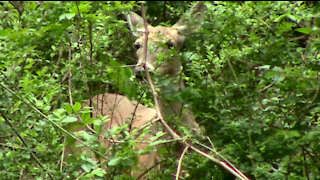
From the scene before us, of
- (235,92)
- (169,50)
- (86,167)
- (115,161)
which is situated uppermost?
(169,50)

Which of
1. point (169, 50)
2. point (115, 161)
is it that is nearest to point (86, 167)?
point (115, 161)

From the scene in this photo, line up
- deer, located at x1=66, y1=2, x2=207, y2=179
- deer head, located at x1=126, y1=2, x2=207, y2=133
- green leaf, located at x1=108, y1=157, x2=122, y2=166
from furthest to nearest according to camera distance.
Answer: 1. deer head, located at x1=126, y1=2, x2=207, y2=133
2. deer, located at x1=66, y1=2, x2=207, y2=179
3. green leaf, located at x1=108, y1=157, x2=122, y2=166

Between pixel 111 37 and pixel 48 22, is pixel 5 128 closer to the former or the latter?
pixel 48 22

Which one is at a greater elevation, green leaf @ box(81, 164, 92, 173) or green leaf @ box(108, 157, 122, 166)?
green leaf @ box(108, 157, 122, 166)

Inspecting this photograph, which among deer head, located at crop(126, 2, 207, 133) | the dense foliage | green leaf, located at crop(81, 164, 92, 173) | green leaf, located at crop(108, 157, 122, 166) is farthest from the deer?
green leaf, located at crop(108, 157, 122, 166)

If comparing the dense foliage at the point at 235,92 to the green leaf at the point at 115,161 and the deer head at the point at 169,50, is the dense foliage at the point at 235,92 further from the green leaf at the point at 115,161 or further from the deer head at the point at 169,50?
the deer head at the point at 169,50

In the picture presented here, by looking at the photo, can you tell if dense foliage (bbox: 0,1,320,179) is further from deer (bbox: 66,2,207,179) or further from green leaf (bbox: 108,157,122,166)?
deer (bbox: 66,2,207,179)

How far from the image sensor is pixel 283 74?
3.33 metres

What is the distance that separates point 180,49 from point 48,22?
222 cm

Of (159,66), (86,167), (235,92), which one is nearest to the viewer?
(86,167)

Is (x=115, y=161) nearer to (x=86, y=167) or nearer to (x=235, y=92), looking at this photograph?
(x=86, y=167)

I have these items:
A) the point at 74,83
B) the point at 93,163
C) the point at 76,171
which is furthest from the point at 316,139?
the point at 74,83

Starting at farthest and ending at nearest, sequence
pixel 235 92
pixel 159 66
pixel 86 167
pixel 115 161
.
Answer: pixel 159 66 → pixel 235 92 → pixel 86 167 → pixel 115 161

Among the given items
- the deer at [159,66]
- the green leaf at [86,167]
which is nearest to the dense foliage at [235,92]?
the green leaf at [86,167]
